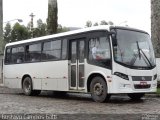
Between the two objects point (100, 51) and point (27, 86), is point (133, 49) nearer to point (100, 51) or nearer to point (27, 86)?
point (100, 51)

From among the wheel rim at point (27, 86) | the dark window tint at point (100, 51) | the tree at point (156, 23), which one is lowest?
the wheel rim at point (27, 86)

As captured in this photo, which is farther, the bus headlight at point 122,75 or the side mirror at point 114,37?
the side mirror at point 114,37

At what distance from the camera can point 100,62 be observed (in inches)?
640

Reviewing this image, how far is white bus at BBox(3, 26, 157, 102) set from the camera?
15727 millimetres

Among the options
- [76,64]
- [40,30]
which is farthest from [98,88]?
[40,30]

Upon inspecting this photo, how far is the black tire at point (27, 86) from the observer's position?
21519 millimetres

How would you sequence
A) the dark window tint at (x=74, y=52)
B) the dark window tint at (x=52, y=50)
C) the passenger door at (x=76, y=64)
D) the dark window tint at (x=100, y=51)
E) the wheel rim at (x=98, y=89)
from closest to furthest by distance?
1. the dark window tint at (x=100, y=51)
2. the wheel rim at (x=98, y=89)
3. the passenger door at (x=76, y=64)
4. the dark window tint at (x=74, y=52)
5. the dark window tint at (x=52, y=50)

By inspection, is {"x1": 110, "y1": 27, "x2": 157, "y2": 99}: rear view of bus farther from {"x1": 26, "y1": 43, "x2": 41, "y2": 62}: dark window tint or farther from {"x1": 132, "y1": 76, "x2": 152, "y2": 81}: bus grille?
{"x1": 26, "y1": 43, "x2": 41, "y2": 62}: dark window tint

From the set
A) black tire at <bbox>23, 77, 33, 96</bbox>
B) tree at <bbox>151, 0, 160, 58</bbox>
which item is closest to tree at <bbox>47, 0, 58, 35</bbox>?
black tire at <bbox>23, 77, 33, 96</bbox>

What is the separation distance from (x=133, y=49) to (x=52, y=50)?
15.7 ft

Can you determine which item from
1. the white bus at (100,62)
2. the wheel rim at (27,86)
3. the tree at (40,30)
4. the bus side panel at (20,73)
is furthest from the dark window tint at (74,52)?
the tree at (40,30)

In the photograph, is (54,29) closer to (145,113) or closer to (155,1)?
(155,1)

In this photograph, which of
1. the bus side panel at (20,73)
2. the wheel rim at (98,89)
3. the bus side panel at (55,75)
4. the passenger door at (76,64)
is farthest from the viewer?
the bus side panel at (20,73)

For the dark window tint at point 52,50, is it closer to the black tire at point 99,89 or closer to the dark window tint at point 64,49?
the dark window tint at point 64,49
